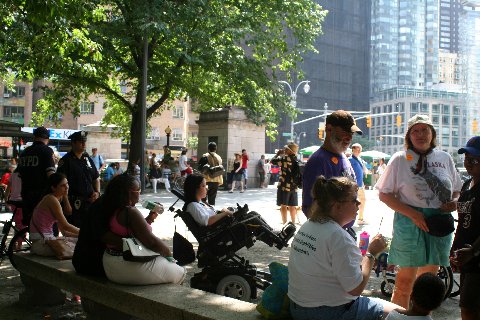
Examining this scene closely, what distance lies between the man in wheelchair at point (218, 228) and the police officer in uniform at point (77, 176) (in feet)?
6.02

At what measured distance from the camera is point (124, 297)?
4.98 metres

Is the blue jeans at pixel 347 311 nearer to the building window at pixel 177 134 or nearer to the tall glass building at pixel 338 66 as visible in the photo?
the building window at pixel 177 134

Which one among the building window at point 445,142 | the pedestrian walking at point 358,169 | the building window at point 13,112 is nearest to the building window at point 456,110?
the building window at point 445,142

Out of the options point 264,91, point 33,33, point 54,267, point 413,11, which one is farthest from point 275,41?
point 413,11

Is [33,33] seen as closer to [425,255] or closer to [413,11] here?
[425,255]

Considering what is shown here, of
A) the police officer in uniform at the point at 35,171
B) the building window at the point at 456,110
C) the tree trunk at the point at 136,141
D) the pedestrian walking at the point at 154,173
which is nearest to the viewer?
the police officer in uniform at the point at 35,171

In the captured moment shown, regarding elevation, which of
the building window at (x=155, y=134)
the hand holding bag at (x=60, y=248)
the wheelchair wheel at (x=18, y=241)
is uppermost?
the building window at (x=155, y=134)

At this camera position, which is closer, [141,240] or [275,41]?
[141,240]

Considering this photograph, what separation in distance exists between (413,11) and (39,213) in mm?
160202

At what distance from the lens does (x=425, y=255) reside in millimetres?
5148

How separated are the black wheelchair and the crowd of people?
13 centimetres

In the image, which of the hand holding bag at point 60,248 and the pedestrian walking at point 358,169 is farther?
the pedestrian walking at point 358,169

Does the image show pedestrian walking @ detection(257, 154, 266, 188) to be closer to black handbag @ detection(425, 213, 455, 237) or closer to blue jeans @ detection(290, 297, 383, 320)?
black handbag @ detection(425, 213, 455, 237)

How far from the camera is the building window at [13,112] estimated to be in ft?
257
